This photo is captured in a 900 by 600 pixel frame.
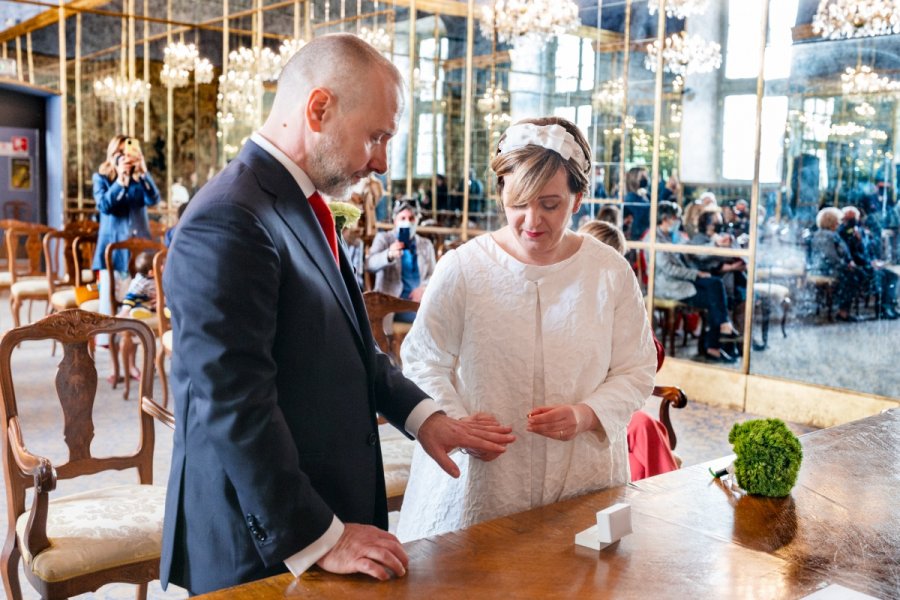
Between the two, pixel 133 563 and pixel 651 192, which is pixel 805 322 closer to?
pixel 651 192

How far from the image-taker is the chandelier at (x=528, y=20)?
25.1ft

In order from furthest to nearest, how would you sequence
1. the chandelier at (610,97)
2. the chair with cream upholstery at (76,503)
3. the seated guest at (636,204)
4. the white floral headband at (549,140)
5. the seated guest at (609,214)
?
the chandelier at (610,97)
the seated guest at (636,204)
the seated guest at (609,214)
the chair with cream upholstery at (76,503)
the white floral headband at (549,140)

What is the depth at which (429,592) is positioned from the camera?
4.50 ft

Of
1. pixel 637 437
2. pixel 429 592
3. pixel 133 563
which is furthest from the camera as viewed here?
pixel 637 437

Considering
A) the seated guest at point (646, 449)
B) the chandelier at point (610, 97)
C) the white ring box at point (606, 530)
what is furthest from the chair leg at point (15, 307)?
the white ring box at point (606, 530)

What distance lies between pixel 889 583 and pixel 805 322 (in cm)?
484

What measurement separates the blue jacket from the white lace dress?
520cm

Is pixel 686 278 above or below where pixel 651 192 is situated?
below

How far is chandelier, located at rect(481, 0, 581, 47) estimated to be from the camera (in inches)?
302

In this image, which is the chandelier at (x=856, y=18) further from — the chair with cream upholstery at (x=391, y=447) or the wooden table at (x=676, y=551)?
the wooden table at (x=676, y=551)

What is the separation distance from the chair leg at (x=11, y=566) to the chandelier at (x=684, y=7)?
5.79 m

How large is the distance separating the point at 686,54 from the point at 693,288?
5.77 feet

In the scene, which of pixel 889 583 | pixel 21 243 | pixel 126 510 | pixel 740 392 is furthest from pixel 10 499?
pixel 21 243

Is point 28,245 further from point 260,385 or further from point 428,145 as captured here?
point 260,385
